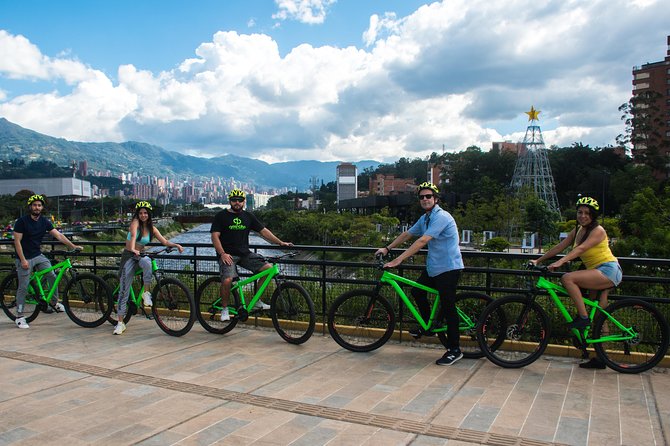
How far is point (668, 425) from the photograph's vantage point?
13.8 ft

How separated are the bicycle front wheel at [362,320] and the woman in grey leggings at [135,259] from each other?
2353 mm

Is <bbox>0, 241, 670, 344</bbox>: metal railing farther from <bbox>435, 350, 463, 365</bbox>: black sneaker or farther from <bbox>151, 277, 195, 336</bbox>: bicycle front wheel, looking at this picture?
<bbox>435, 350, 463, 365</bbox>: black sneaker

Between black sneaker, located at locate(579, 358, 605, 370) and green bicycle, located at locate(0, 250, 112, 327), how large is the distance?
596 cm

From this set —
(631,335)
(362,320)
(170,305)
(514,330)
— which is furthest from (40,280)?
(631,335)

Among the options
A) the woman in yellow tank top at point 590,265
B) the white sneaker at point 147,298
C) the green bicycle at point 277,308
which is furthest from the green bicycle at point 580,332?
the white sneaker at point 147,298

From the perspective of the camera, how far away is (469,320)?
20.0 ft

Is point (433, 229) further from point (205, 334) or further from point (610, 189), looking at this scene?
point (610, 189)

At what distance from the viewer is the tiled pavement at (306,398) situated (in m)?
4.05

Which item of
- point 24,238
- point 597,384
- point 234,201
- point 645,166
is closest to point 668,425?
point 597,384

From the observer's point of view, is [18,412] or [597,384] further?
[597,384]

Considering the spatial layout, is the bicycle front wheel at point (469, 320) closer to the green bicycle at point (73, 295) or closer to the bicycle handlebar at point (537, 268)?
the bicycle handlebar at point (537, 268)

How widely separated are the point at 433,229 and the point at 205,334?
3452mm

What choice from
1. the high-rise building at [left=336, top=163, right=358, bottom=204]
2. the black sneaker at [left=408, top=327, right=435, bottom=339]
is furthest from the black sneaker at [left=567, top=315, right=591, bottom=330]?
the high-rise building at [left=336, top=163, right=358, bottom=204]

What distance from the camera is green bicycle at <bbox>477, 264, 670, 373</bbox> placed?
216 inches
